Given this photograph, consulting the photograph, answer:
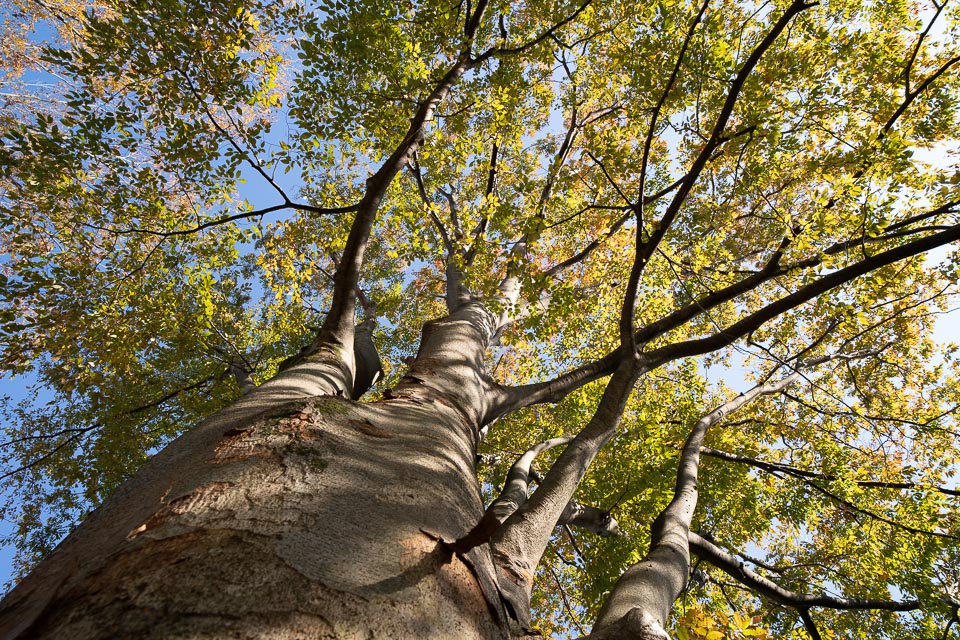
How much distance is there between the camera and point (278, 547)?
1021mm

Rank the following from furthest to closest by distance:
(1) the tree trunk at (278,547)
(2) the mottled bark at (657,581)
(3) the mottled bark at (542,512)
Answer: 1. (3) the mottled bark at (542,512)
2. (2) the mottled bark at (657,581)
3. (1) the tree trunk at (278,547)

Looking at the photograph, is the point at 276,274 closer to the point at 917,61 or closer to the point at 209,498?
the point at 209,498

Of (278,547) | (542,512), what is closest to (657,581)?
(542,512)

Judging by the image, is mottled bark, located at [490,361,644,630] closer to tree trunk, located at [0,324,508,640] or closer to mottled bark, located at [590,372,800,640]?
tree trunk, located at [0,324,508,640]

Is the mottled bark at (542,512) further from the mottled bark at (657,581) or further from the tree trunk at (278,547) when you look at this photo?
the mottled bark at (657,581)

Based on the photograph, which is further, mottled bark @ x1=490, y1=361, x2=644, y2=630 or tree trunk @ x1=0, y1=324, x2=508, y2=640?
mottled bark @ x1=490, y1=361, x2=644, y2=630

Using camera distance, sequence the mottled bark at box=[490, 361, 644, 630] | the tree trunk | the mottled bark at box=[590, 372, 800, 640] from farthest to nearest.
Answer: the mottled bark at box=[490, 361, 644, 630]
the mottled bark at box=[590, 372, 800, 640]
the tree trunk

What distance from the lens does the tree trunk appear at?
2.76 feet

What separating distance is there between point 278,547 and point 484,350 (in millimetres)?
3521

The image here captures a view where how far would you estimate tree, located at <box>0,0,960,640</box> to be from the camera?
118cm

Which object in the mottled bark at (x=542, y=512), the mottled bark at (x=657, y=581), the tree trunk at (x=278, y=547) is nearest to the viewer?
the tree trunk at (x=278, y=547)

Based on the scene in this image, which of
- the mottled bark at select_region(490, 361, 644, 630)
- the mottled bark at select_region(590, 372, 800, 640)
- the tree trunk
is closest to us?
the tree trunk

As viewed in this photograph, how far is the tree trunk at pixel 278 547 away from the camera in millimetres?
841

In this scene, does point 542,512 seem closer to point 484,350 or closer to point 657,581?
point 657,581
